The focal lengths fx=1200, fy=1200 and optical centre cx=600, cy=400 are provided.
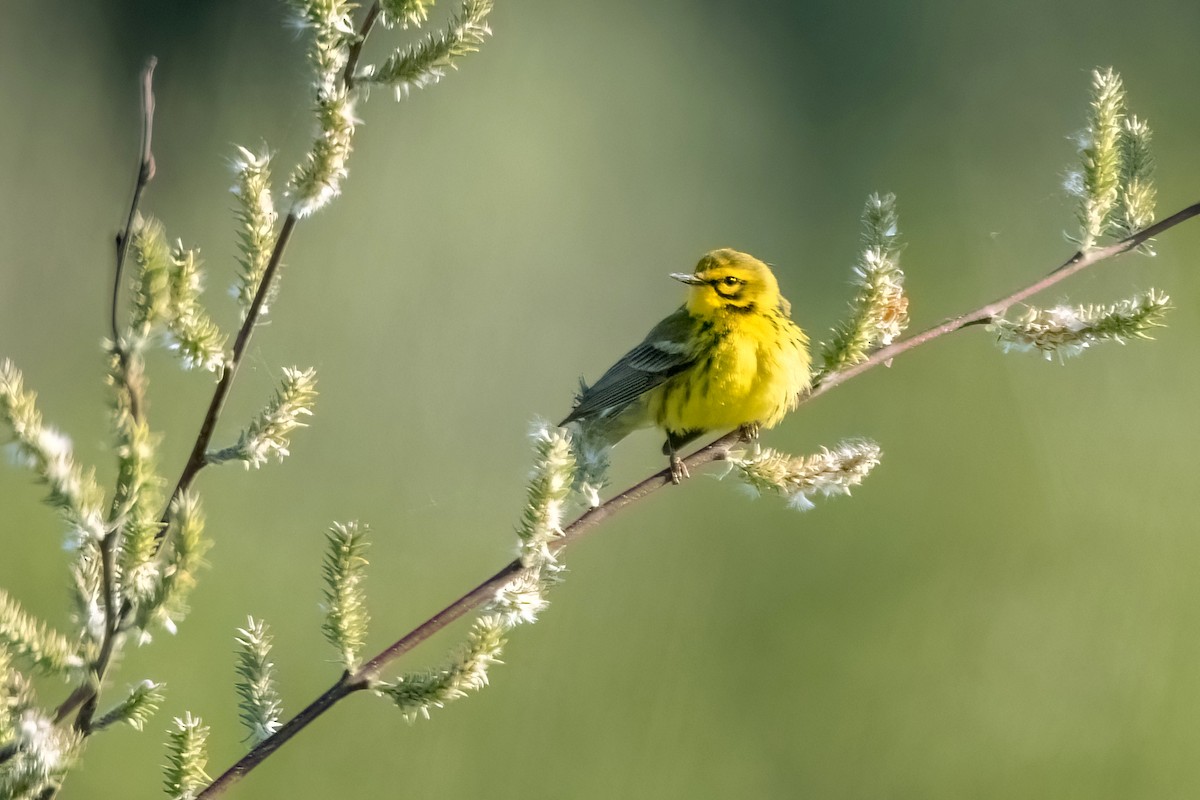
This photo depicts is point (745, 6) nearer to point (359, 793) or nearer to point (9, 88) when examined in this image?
point (9, 88)

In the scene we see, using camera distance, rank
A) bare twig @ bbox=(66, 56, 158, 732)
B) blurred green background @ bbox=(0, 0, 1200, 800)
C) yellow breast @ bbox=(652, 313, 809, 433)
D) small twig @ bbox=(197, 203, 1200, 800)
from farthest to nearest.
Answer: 1. blurred green background @ bbox=(0, 0, 1200, 800)
2. yellow breast @ bbox=(652, 313, 809, 433)
3. small twig @ bbox=(197, 203, 1200, 800)
4. bare twig @ bbox=(66, 56, 158, 732)

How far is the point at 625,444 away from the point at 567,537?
2892 millimetres

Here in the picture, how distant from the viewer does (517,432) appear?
3.41 m

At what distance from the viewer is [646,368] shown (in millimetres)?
1913

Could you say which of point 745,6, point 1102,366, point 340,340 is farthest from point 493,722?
point 745,6

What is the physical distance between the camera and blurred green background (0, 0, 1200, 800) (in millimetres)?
3047

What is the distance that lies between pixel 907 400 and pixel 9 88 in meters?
3.22

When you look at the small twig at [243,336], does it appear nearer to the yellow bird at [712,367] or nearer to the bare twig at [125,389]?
the bare twig at [125,389]

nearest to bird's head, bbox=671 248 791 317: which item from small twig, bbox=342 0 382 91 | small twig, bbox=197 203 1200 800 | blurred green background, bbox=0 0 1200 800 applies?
small twig, bbox=197 203 1200 800

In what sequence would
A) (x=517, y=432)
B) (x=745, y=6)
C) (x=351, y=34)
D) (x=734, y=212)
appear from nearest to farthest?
(x=351, y=34) < (x=517, y=432) < (x=734, y=212) < (x=745, y=6)

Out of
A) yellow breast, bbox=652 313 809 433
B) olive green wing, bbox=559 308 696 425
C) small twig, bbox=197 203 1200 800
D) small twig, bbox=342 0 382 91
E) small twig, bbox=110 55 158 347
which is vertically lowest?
small twig, bbox=197 203 1200 800

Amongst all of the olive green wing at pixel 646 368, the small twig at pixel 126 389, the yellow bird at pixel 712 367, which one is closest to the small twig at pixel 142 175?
the small twig at pixel 126 389

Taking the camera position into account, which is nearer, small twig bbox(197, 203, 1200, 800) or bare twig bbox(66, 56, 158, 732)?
bare twig bbox(66, 56, 158, 732)

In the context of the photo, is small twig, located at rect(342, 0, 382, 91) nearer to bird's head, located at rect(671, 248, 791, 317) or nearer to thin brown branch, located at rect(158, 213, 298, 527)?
thin brown branch, located at rect(158, 213, 298, 527)
